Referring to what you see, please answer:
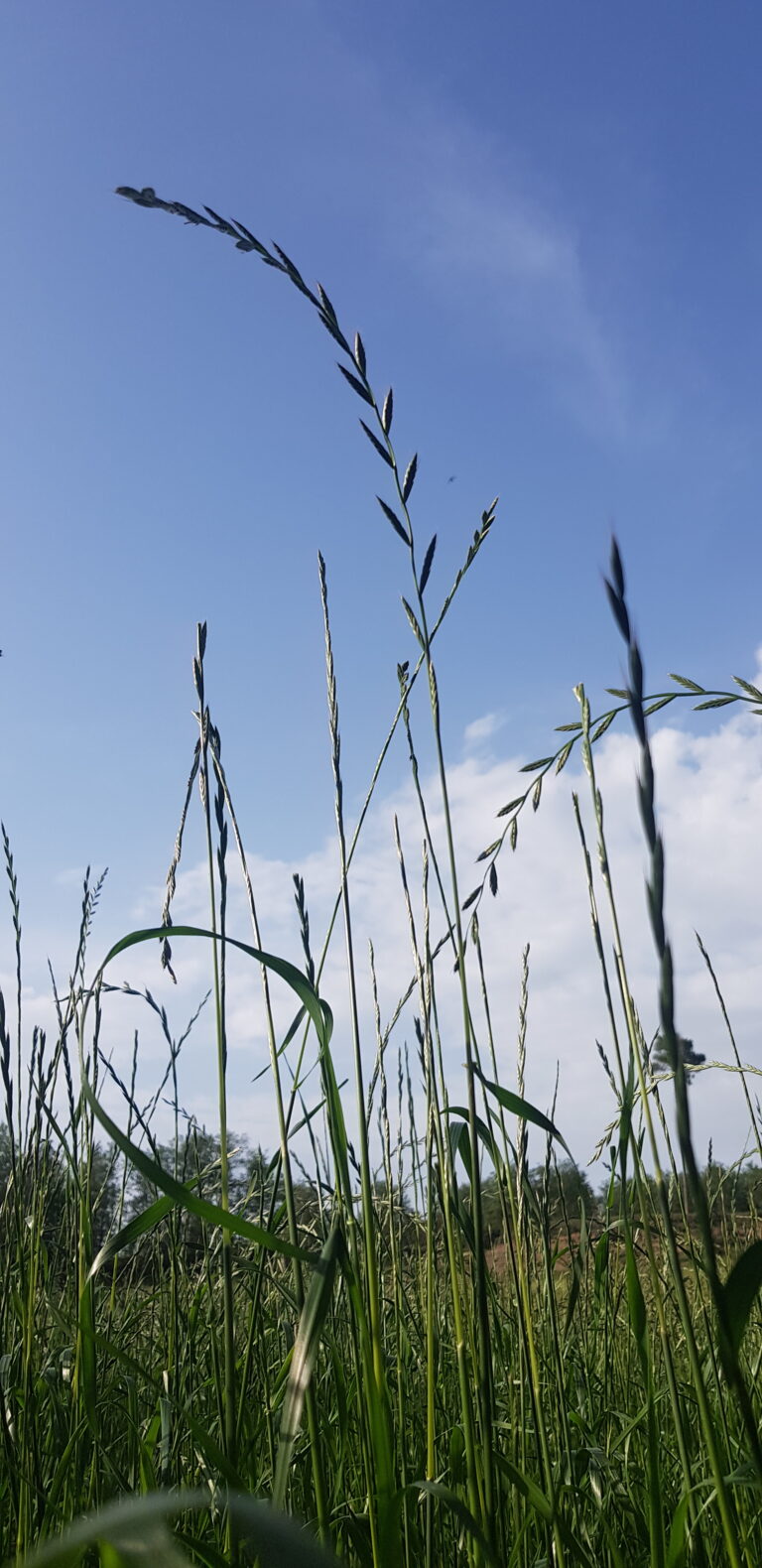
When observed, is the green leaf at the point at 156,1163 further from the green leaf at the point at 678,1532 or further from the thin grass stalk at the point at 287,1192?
the green leaf at the point at 678,1532

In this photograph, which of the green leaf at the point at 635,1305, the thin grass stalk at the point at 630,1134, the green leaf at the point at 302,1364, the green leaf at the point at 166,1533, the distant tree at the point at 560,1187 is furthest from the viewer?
the distant tree at the point at 560,1187

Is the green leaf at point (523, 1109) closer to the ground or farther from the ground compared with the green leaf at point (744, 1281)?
farther from the ground

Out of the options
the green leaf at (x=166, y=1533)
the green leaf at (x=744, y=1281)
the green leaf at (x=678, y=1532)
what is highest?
the green leaf at (x=744, y=1281)

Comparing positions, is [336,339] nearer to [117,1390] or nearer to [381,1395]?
[381,1395]

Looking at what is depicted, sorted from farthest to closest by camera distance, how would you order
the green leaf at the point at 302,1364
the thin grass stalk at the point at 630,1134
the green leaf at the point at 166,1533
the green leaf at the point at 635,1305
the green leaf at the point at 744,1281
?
the green leaf at the point at 635,1305, the thin grass stalk at the point at 630,1134, the green leaf at the point at 744,1281, the green leaf at the point at 302,1364, the green leaf at the point at 166,1533

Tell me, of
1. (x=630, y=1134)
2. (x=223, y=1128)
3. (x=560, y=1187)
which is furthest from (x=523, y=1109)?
(x=560, y=1187)

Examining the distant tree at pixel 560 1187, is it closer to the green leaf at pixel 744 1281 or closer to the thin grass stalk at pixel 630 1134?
the thin grass stalk at pixel 630 1134

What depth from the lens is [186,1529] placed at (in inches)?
51.9

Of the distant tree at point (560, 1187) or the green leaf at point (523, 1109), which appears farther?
the distant tree at point (560, 1187)

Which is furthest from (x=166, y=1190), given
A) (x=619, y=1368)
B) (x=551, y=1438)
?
(x=619, y=1368)

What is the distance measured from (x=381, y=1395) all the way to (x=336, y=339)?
89 centimetres

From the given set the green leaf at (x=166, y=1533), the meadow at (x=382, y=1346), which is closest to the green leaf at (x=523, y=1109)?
the meadow at (x=382, y=1346)

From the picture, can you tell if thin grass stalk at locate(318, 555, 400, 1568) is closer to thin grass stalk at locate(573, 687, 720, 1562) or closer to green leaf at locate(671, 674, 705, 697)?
thin grass stalk at locate(573, 687, 720, 1562)

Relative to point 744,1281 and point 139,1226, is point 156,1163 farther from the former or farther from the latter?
point 744,1281
